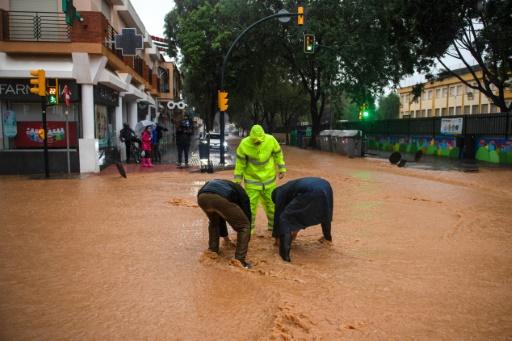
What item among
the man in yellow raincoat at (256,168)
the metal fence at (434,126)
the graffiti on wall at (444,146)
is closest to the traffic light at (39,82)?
the man in yellow raincoat at (256,168)

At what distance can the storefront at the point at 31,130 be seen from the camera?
16.0 metres

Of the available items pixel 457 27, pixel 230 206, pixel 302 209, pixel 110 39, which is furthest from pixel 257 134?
pixel 457 27

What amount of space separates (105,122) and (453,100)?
5001 cm

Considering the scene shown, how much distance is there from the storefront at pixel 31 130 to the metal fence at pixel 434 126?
16.7 meters

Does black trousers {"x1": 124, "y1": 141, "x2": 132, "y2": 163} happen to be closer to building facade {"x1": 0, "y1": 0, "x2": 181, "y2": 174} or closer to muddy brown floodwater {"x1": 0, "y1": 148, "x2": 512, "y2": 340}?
building facade {"x1": 0, "y1": 0, "x2": 181, "y2": 174}

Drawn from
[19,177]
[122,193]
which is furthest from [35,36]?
[122,193]

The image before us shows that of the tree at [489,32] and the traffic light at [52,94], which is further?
the tree at [489,32]

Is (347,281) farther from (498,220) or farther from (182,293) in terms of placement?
(498,220)

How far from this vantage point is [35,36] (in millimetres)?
16125

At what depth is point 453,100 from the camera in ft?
193

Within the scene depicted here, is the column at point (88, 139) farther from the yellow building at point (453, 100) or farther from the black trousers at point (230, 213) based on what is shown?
the yellow building at point (453, 100)

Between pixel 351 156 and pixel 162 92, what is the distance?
23.3m

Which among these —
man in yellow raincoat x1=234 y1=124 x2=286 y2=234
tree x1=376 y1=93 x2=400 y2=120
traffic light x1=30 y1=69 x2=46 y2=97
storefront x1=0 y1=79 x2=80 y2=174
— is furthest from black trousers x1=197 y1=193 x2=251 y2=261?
tree x1=376 y1=93 x2=400 y2=120

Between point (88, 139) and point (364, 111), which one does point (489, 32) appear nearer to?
point (364, 111)
